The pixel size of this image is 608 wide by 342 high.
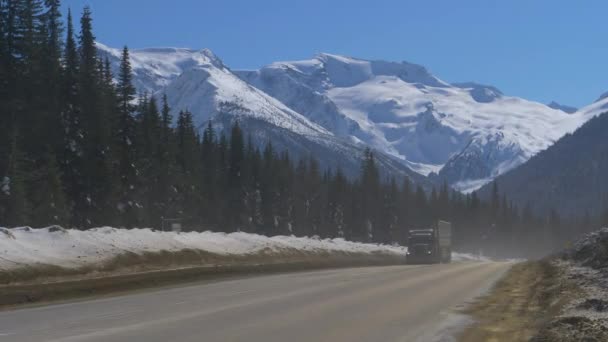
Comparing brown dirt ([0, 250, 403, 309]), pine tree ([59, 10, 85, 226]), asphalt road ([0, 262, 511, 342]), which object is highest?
pine tree ([59, 10, 85, 226])

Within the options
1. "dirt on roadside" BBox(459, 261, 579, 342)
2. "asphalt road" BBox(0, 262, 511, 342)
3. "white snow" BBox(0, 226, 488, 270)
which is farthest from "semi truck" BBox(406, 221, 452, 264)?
"asphalt road" BBox(0, 262, 511, 342)

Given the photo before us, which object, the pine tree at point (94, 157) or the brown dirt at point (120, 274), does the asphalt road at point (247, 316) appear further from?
the pine tree at point (94, 157)

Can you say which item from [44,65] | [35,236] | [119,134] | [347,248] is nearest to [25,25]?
[44,65]

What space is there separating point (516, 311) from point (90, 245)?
16.9 metres

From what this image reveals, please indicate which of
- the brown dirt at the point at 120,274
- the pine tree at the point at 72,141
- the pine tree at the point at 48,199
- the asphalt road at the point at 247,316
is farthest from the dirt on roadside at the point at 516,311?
the pine tree at the point at 72,141

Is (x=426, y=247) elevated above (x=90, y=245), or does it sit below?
above

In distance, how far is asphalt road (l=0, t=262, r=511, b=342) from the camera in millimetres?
13727

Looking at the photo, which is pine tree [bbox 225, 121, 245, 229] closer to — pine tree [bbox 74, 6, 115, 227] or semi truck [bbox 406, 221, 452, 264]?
semi truck [bbox 406, 221, 452, 264]

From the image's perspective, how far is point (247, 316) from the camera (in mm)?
16625

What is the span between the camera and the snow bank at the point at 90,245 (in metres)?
25.5

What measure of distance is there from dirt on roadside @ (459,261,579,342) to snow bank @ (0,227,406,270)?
1383 cm

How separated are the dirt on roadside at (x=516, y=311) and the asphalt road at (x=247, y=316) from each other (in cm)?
74

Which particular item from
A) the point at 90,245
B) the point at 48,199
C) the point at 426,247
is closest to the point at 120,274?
the point at 90,245

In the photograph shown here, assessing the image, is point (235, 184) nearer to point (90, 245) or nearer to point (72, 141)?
point (72, 141)
